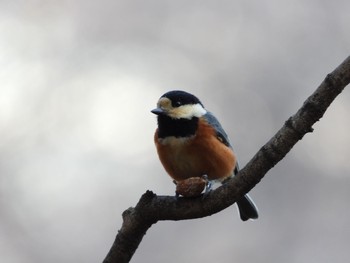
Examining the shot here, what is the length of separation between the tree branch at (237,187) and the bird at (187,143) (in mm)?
964

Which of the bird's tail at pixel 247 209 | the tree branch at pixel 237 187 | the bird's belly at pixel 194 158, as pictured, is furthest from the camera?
the bird's tail at pixel 247 209

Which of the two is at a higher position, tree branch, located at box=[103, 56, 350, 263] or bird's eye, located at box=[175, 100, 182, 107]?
bird's eye, located at box=[175, 100, 182, 107]

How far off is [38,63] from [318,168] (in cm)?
255

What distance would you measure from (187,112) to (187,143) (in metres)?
0.17

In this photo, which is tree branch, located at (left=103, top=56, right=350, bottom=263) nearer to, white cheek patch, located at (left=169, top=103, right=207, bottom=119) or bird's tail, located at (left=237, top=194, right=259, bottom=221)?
white cheek patch, located at (left=169, top=103, right=207, bottom=119)

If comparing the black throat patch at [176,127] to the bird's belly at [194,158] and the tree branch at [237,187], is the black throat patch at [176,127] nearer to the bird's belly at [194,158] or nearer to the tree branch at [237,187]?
the bird's belly at [194,158]

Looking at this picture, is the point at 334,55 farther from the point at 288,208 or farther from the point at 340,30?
the point at 288,208

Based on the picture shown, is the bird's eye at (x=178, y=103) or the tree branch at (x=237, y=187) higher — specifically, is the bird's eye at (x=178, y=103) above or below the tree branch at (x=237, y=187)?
above

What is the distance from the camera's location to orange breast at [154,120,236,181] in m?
3.66

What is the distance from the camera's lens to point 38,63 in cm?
660

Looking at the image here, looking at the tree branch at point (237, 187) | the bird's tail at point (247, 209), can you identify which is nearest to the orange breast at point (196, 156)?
the bird's tail at point (247, 209)

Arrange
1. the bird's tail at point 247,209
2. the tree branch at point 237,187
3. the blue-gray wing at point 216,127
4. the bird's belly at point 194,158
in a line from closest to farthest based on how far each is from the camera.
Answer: the tree branch at point 237,187, the bird's belly at point 194,158, the blue-gray wing at point 216,127, the bird's tail at point 247,209

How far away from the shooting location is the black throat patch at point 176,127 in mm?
3719

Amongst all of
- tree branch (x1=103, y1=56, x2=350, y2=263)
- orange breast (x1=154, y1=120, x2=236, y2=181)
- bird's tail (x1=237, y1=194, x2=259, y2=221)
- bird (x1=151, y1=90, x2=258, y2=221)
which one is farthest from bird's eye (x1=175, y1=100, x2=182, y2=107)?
tree branch (x1=103, y1=56, x2=350, y2=263)
